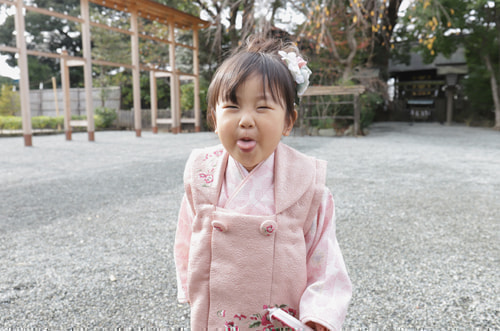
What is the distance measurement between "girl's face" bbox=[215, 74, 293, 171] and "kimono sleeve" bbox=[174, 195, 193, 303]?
26cm

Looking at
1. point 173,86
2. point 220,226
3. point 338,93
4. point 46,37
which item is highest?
point 46,37

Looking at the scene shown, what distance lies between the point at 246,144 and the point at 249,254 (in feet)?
0.87

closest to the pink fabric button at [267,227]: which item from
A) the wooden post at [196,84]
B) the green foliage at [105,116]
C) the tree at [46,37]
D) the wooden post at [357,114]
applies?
the wooden post at [357,114]

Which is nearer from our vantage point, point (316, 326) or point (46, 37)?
point (316, 326)

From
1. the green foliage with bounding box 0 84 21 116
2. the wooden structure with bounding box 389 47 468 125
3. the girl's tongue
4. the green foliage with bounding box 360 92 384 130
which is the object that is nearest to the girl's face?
the girl's tongue

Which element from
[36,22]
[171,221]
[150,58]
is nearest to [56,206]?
[171,221]

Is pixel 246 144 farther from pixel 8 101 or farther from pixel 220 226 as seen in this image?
pixel 8 101

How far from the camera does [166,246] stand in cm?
236

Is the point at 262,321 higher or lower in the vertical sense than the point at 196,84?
lower

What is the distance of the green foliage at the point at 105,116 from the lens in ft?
44.1

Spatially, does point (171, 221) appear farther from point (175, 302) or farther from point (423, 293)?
point (423, 293)

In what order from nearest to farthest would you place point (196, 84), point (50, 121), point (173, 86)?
point (173, 86) < point (196, 84) < point (50, 121)

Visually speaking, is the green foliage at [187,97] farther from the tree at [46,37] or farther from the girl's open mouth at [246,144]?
the girl's open mouth at [246,144]

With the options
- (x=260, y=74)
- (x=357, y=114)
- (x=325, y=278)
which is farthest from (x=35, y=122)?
(x=325, y=278)
